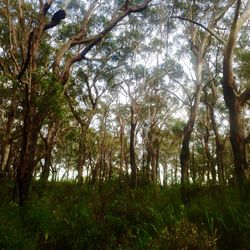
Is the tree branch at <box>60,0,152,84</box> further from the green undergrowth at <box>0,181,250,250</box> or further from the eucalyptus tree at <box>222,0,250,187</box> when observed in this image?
the green undergrowth at <box>0,181,250,250</box>

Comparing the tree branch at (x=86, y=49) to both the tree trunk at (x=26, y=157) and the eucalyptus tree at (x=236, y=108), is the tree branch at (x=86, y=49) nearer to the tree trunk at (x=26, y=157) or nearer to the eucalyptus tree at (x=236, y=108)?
the tree trunk at (x=26, y=157)

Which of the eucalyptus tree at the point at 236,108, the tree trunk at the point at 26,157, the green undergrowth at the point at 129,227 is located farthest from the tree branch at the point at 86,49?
the green undergrowth at the point at 129,227

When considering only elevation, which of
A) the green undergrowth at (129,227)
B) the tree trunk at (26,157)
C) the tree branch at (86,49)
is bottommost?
the green undergrowth at (129,227)

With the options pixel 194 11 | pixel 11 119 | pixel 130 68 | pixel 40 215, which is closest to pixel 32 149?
pixel 40 215

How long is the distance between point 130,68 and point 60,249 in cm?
1744

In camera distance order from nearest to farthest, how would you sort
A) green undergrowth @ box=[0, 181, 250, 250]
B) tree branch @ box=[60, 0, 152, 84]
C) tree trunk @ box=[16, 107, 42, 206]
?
green undergrowth @ box=[0, 181, 250, 250] → tree trunk @ box=[16, 107, 42, 206] → tree branch @ box=[60, 0, 152, 84]

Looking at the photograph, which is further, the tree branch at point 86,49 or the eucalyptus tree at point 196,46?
the eucalyptus tree at point 196,46

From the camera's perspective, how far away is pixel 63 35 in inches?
728

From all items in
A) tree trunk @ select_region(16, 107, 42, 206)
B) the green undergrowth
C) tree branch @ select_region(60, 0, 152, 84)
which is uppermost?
tree branch @ select_region(60, 0, 152, 84)

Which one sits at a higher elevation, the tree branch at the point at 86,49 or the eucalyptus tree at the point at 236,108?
the tree branch at the point at 86,49

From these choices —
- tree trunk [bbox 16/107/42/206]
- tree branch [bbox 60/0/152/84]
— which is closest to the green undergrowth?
tree trunk [bbox 16/107/42/206]

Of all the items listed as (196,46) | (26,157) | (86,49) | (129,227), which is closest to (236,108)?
(129,227)

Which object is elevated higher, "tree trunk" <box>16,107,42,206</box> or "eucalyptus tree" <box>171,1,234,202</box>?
"eucalyptus tree" <box>171,1,234,202</box>

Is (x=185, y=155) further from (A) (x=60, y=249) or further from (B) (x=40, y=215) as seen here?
(A) (x=60, y=249)
